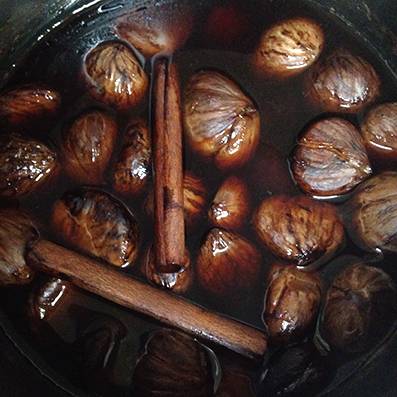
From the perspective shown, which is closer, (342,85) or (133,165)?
(133,165)

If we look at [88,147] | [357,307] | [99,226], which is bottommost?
[357,307]

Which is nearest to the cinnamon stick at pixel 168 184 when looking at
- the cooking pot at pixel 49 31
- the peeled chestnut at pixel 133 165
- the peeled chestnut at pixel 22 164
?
the peeled chestnut at pixel 133 165

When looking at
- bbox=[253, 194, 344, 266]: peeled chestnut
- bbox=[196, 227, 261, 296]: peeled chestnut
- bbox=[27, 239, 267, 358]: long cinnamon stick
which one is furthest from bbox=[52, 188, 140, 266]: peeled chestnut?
bbox=[253, 194, 344, 266]: peeled chestnut

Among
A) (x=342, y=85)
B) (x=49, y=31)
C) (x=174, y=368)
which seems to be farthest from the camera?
(x=49, y=31)

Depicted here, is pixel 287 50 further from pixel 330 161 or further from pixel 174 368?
pixel 174 368

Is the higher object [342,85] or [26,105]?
[26,105]

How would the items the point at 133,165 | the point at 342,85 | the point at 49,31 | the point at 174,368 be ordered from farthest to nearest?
the point at 49,31 → the point at 342,85 → the point at 133,165 → the point at 174,368

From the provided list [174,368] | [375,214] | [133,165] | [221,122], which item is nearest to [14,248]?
[133,165]
